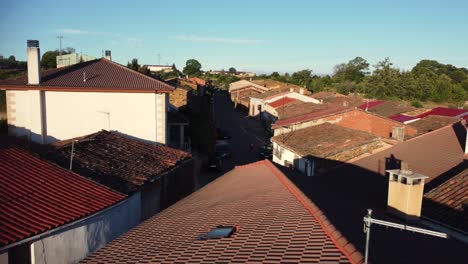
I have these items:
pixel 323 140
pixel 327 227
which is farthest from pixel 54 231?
pixel 323 140

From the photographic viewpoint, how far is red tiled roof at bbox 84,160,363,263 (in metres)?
6.67

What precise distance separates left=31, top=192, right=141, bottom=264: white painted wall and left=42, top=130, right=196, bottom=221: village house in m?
0.69

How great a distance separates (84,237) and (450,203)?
29.7 feet

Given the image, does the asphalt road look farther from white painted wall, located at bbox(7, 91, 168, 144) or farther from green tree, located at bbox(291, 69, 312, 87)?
green tree, located at bbox(291, 69, 312, 87)

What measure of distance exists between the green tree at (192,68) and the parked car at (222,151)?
10097cm

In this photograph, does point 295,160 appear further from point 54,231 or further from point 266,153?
point 54,231

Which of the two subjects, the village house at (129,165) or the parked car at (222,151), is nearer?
the village house at (129,165)

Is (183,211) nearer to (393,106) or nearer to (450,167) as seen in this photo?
(450,167)

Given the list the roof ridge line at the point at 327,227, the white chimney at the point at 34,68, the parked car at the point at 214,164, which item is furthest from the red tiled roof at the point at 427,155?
the parked car at the point at 214,164

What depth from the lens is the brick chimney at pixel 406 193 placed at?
10312 mm

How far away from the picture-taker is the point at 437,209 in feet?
35.7

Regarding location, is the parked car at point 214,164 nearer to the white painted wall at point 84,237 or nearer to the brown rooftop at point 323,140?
the brown rooftop at point 323,140

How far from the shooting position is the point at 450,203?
10984mm

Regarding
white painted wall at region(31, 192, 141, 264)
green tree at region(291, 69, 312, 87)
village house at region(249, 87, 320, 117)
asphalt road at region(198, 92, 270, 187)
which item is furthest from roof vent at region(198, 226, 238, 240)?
green tree at region(291, 69, 312, 87)
